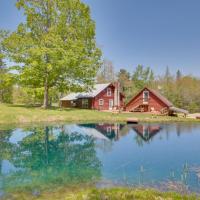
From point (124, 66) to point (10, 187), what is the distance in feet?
238

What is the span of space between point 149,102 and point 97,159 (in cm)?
3204

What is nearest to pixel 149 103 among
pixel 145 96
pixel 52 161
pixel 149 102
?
pixel 149 102

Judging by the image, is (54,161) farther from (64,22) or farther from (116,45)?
(116,45)

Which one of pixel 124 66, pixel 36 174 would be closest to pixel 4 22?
pixel 36 174

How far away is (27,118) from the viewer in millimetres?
26172

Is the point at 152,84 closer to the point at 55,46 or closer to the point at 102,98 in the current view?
the point at 102,98

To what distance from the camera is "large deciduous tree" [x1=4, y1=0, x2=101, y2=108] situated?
31859mm

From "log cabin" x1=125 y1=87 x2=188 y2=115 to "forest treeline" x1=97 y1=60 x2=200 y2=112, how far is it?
8.54 metres

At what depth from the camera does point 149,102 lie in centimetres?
4312

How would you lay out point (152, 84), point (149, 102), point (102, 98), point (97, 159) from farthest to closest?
point (152, 84), point (102, 98), point (149, 102), point (97, 159)

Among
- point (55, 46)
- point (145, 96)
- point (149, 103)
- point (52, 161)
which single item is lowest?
point (52, 161)

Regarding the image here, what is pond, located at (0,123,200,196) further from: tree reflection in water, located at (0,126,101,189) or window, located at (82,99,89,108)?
window, located at (82,99,89,108)

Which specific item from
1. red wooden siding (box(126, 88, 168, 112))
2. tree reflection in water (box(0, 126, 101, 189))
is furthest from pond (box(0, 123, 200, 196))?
red wooden siding (box(126, 88, 168, 112))

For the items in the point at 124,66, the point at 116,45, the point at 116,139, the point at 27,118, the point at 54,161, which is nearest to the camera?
the point at 54,161
